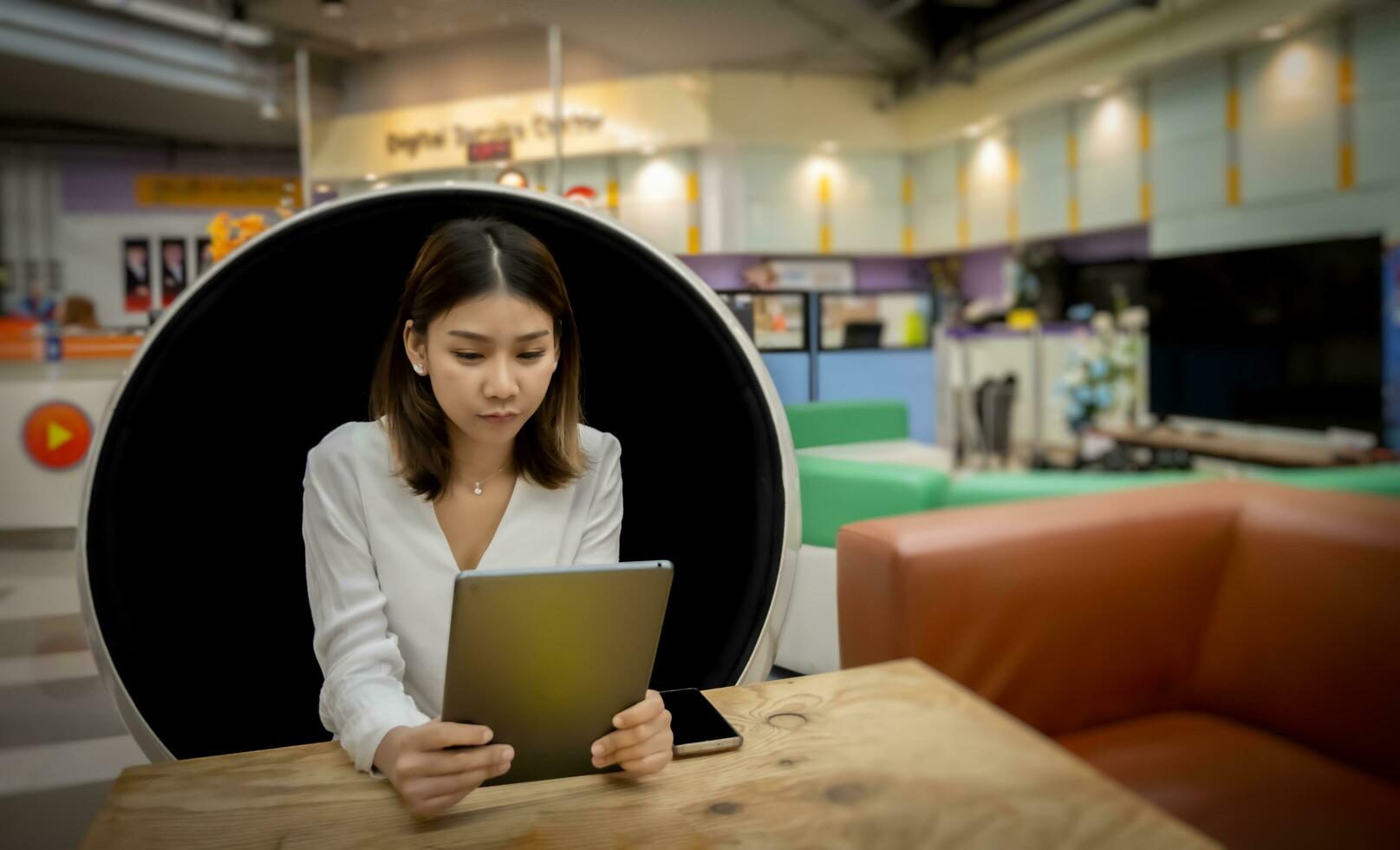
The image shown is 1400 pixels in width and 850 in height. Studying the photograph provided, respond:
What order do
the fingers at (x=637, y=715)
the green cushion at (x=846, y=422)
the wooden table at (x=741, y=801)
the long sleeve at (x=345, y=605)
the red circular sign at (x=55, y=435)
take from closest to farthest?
the wooden table at (x=741, y=801) → the fingers at (x=637, y=715) → the long sleeve at (x=345, y=605) → the green cushion at (x=846, y=422) → the red circular sign at (x=55, y=435)

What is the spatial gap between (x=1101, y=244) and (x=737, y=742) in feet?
24.8

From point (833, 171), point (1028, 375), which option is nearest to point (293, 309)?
point (1028, 375)

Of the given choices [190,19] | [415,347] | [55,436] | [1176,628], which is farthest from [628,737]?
[190,19]

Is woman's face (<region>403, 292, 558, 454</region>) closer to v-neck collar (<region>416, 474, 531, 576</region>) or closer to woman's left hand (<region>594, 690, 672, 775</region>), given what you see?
v-neck collar (<region>416, 474, 531, 576</region>)

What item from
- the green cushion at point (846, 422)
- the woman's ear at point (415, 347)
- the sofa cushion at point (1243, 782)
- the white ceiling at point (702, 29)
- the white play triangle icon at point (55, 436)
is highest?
the white ceiling at point (702, 29)

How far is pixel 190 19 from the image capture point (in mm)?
6832

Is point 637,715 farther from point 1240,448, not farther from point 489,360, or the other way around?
point 1240,448

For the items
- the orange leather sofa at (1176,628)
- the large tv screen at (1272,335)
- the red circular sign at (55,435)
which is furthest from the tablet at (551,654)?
the red circular sign at (55,435)

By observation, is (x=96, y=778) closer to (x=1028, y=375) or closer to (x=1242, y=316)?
(x=1242, y=316)

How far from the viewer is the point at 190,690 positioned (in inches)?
47.7

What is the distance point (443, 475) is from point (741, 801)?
0.54 metres

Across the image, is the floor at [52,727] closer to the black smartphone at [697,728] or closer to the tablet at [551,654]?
the black smartphone at [697,728]

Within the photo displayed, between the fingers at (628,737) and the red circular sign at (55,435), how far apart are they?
491 centimetres

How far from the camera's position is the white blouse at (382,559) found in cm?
100
